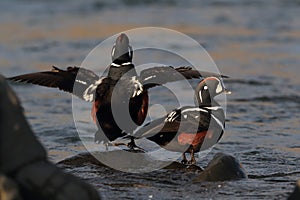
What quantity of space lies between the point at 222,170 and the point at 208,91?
1113 mm

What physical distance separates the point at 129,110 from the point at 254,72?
505 cm

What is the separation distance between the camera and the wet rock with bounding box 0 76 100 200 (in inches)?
164

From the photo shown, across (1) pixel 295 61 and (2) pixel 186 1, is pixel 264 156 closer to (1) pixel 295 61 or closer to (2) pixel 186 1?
(1) pixel 295 61

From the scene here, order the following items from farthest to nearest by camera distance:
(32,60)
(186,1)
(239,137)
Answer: (186,1) → (32,60) → (239,137)

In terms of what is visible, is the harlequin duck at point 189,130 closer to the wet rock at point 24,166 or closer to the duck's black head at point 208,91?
the duck's black head at point 208,91

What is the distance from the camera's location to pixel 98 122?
749cm

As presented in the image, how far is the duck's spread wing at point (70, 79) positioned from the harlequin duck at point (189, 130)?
0.70 meters

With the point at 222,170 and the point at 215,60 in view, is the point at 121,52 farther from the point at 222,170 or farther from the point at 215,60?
the point at 215,60

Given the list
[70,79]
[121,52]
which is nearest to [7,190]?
[70,79]

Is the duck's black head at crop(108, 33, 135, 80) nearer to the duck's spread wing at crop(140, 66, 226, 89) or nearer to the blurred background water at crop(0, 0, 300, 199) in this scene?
the duck's spread wing at crop(140, 66, 226, 89)

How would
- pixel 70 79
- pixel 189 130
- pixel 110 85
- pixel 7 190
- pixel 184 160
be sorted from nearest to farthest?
pixel 7 190, pixel 189 130, pixel 184 160, pixel 110 85, pixel 70 79

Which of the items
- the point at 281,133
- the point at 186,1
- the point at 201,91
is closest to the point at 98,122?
the point at 201,91

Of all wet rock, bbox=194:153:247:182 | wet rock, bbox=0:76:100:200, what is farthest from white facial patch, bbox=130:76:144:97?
wet rock, bbox=0:76:100:200

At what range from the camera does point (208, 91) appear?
732cm
